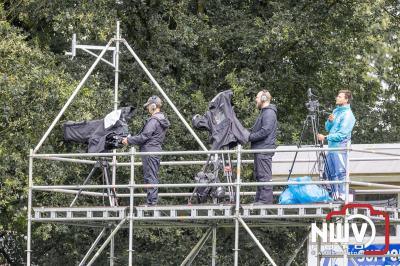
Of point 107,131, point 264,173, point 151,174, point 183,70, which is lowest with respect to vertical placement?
point 264,173

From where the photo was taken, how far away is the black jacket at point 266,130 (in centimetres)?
2062

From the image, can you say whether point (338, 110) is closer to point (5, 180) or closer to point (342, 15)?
point (5, 180)

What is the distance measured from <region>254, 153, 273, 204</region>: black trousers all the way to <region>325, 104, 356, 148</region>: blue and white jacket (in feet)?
3.05

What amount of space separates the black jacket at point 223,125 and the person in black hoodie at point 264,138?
267 mm

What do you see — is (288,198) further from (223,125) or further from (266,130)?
(223,125)

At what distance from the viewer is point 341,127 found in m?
20.4

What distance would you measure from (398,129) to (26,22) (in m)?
8.78

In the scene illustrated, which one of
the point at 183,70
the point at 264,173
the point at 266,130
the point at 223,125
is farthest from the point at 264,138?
the point at 183,70

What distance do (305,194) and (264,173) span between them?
2.37 feet

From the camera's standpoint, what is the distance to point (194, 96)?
106 feet

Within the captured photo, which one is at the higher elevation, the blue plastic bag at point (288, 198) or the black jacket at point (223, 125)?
the black jacket at point (223, 125)

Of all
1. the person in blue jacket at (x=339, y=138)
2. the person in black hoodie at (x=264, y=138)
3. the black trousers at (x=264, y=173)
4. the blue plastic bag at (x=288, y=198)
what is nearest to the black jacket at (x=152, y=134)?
the person in black hoodie at (x=264, y=138)

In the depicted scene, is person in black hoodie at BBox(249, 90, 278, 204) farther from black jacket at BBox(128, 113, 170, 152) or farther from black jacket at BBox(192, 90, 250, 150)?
black jacket at BBox(128, 113, 170, 152)

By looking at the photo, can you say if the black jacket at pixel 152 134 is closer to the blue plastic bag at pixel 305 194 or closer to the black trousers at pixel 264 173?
the black trousers at pixel 264 173
